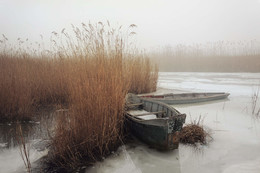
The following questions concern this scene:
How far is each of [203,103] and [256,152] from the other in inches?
119

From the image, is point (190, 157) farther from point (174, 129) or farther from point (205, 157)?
point (174, 129)

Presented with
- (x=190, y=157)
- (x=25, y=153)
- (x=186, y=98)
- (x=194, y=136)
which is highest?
(x=25, y=153)

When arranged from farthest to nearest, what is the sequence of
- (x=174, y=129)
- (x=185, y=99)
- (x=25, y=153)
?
(x=185, y=99) < (x=174, y=129) < (x=25, y=153)

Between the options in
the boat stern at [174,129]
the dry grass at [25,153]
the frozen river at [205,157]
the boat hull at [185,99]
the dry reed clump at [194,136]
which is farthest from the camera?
the boat hull at [185,99]

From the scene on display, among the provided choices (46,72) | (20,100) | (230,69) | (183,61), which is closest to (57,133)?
(20,100)

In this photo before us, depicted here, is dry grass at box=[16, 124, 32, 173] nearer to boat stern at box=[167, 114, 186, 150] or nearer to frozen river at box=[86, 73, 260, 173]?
frozen river at box=[86, 73, 260, 173]

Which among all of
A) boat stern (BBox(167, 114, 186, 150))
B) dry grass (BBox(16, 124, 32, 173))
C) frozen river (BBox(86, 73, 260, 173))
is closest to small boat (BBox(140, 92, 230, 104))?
frozen river (BBox(86, 73, 260, 173))

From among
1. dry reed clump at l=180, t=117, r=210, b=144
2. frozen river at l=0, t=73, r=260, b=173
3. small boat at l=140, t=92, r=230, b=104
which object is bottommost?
frozen river at l=0, t=73, r=260, b=173

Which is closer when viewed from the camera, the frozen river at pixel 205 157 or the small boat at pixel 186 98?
the frozen river at pixel 205 157

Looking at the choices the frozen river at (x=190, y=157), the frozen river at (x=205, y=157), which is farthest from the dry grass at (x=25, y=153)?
the frozen river at (x=205, y=157)

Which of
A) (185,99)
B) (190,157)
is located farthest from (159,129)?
(185,99)

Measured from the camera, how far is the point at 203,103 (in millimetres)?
5480

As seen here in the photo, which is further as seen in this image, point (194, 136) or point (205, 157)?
point (194, 136)

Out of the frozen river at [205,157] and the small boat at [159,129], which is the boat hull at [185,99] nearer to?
the frozen river at [205,157]
